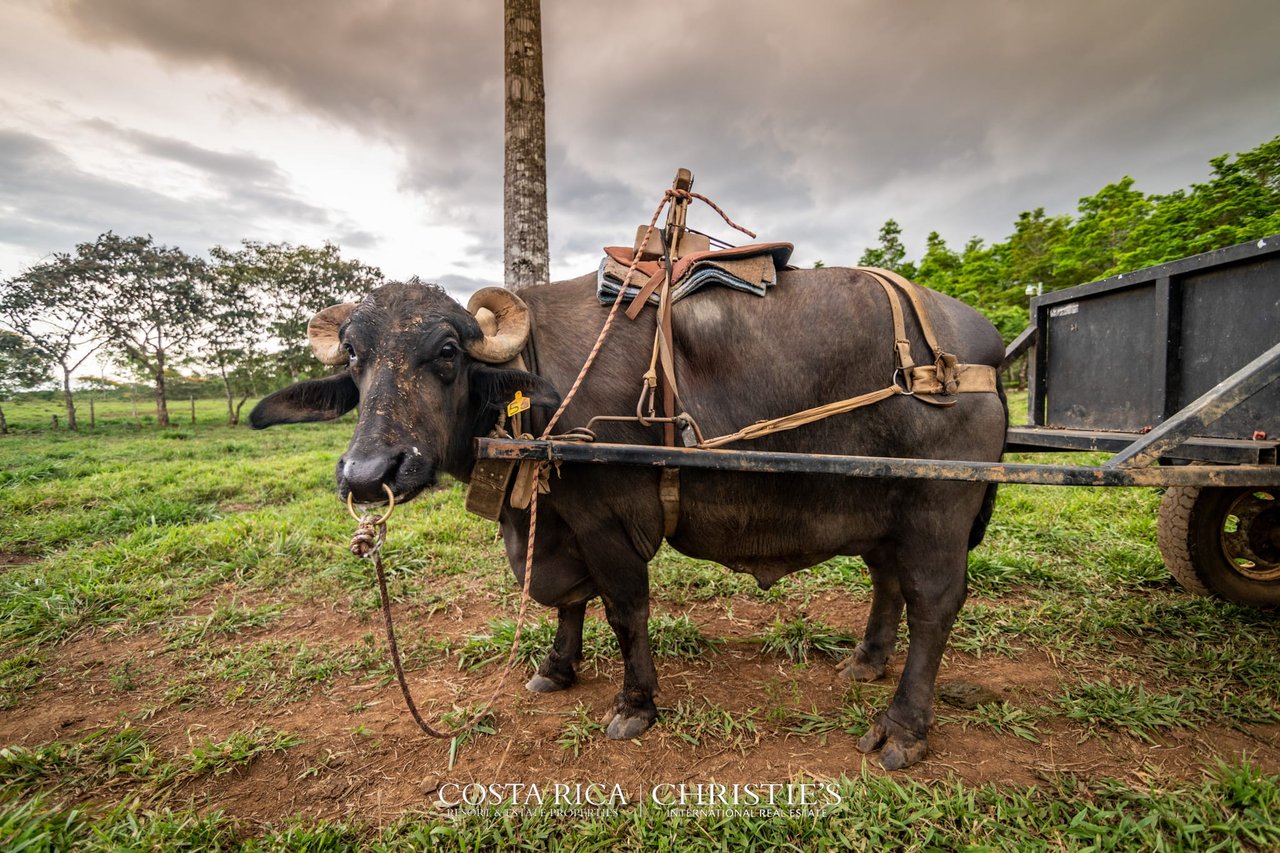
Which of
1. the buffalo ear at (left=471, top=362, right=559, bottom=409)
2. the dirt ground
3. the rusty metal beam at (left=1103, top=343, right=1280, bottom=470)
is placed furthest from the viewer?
the dirt ground

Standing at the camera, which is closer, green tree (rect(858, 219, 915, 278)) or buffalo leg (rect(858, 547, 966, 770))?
buffalo leg (rect(858, 547, 966, 770))

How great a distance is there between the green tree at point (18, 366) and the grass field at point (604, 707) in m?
15.5

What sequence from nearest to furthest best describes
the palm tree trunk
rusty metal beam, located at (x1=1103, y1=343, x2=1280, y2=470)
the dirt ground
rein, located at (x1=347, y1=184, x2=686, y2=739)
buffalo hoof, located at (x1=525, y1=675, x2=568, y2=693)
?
rein, located at (x1=347, y1=184, x2=686, y2=739), rusty metal beam, located at (x1=1103, y1=343, x2=1280, y2=470), the dirt ground, buffalo hoof, located at (x1=525, y1=675, x2=568, y2=693), the palm tree trunk

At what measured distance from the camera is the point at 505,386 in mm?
Result: 2154

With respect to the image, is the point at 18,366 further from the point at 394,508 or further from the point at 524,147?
the point at 394,508

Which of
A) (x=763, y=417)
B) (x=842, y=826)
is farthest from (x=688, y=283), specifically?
(x=842, y=826)

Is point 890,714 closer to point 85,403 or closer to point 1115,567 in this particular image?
point 1115,567

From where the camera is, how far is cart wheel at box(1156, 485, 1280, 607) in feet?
10.3

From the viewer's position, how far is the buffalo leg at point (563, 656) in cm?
292

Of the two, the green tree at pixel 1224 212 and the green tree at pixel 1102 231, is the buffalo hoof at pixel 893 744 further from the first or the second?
the green tree at pixel 1102 231

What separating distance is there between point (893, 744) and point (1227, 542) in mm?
2745

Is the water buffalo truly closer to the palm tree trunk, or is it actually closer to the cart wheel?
the cart wheel

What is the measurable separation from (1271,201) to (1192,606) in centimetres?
2660

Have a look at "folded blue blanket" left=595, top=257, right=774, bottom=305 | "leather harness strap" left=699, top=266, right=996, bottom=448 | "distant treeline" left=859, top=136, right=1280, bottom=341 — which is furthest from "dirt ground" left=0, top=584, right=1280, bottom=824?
"distant treeline" left=859, top=136, right=1280, bottom=341
